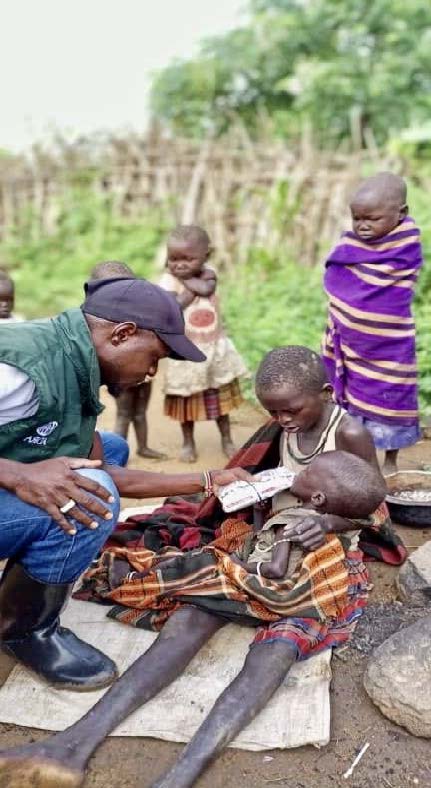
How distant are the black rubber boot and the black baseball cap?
82 centimetres

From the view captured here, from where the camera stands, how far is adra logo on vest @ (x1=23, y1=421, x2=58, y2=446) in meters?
2.21

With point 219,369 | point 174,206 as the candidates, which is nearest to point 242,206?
point 174,206

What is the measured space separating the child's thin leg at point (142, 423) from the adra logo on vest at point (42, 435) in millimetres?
2282

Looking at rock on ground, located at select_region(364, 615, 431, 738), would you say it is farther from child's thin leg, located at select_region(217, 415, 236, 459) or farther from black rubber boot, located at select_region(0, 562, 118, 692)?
child's thin leg, located at select_region(217, 415, 236, 459)

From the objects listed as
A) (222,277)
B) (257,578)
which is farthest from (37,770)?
(222,277)

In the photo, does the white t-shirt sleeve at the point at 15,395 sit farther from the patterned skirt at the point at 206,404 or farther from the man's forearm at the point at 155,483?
the patterned skirt at the point at 206,404

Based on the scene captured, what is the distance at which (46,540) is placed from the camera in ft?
7.20

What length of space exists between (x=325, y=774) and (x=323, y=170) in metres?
7.79

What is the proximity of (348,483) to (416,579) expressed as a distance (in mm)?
522

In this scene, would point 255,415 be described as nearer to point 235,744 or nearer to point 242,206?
point 235,744

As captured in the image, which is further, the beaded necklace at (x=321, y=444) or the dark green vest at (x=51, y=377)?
the beaded necklace at (x=321, y=444)

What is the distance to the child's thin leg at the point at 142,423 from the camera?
14.9 feet

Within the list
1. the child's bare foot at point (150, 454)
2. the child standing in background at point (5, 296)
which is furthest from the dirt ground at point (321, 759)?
the child standing in background at point (5, 296)

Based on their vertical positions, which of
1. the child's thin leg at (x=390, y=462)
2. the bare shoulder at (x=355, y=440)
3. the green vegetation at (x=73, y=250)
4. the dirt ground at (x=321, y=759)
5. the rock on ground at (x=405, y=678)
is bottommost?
the green vegetation at (x=73, y=250)
